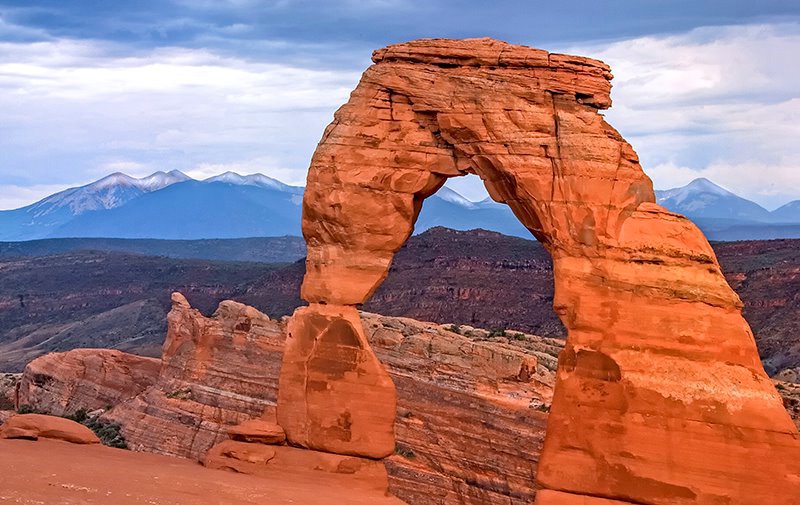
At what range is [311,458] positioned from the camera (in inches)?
945

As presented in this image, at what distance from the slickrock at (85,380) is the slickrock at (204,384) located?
193 cm

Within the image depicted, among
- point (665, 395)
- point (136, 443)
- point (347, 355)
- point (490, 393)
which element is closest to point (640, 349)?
point (665, 395)

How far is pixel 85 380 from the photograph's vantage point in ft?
153

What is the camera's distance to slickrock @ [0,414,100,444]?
960 inches

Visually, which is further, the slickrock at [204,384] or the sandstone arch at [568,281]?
the slickrock at [204,384]

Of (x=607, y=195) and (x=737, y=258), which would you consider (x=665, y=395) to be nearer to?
(x=607, y=195)

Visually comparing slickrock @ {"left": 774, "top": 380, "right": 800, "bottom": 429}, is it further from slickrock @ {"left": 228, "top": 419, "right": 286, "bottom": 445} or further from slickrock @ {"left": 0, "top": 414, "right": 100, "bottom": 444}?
slickrock @ {"left": 0, "top": 414, "right": 100, "bottom": 444}

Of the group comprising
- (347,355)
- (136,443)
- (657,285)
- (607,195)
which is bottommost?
(136,443)

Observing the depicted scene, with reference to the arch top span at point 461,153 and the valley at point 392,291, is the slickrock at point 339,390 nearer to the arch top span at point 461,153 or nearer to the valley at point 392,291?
the arch top span at point 461,153

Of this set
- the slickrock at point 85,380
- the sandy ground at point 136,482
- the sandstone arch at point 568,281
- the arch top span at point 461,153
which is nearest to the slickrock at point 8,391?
the slickrock at point 85,380

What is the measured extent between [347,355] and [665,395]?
615 cm

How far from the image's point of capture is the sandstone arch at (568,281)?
66.7 ft

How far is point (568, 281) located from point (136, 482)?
7.48 metres

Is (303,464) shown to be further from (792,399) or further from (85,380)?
(85,380)
